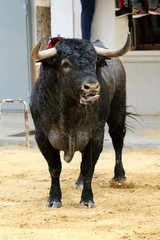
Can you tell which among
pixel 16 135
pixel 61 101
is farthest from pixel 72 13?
pixel 61 101

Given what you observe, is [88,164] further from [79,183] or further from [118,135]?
[118,135]

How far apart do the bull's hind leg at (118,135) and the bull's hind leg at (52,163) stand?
1396 mm

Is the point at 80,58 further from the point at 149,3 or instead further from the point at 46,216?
the point at 149,3

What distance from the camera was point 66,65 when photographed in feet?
19.2

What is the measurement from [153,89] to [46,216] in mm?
7285

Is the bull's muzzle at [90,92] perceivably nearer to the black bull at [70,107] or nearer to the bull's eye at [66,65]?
the black bull at [70,107]

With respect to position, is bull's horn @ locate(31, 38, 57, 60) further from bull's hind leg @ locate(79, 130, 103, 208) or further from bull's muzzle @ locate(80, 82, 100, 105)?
bull's hind leg @ locate(79, 130, 103, 208)

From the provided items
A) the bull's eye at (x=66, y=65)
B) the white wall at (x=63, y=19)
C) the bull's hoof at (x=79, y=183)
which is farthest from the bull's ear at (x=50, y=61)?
the white wall at (x=63, y=19)

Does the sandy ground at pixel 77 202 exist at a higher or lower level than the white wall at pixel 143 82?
lower

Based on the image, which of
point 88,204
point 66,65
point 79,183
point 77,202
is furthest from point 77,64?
point 79,183

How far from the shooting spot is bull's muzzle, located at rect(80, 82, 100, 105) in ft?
17.8

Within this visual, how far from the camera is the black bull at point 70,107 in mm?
5730

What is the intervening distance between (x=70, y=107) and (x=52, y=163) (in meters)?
0.74

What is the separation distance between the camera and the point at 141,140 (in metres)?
10.2
